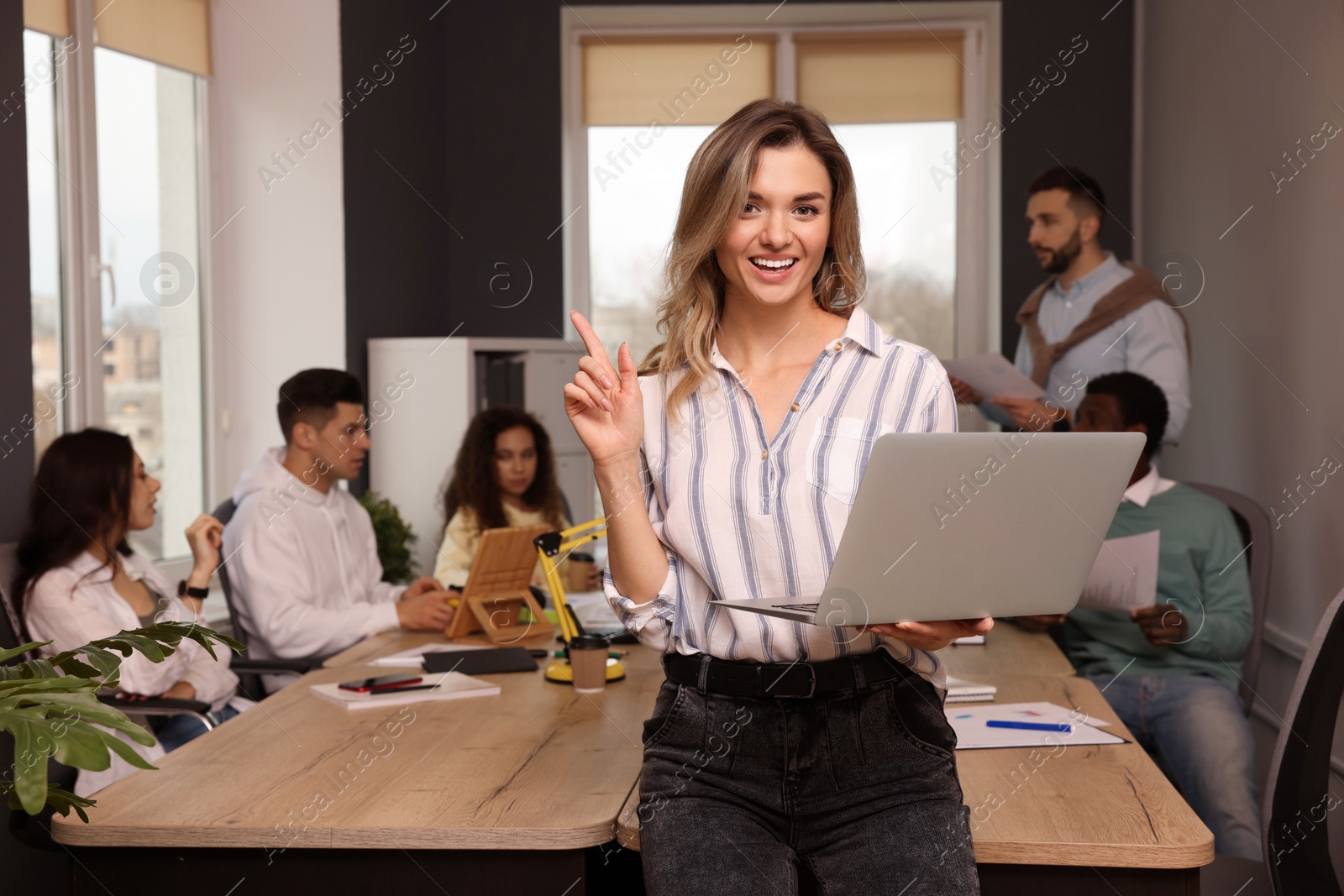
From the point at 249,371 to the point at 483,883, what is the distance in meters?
3.51

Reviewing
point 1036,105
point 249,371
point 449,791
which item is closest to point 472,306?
point 249,371

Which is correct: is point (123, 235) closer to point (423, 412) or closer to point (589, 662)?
point (423, 412)

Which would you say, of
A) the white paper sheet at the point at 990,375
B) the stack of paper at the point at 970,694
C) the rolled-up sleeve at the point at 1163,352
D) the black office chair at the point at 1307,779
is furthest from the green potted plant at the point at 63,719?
the rolled-up sleeve at the point at 1163,352

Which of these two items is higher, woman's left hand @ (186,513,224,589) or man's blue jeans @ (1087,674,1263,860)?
woman's left hand @ (186,513,224,589)

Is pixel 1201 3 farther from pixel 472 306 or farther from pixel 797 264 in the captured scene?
pixel 797 264

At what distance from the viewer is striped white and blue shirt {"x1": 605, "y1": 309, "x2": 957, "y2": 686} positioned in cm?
150

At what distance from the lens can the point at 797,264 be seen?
5.19 feet

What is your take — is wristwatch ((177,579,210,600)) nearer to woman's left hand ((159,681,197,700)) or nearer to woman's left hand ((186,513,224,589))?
woman's left hand ((186,513,224,589))

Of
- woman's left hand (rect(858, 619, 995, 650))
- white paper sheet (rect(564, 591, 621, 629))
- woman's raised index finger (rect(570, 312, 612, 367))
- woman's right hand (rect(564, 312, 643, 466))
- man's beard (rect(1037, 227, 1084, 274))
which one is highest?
man's beard (rect(1037, 227, 1084, 274))

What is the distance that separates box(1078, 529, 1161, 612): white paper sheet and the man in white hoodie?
1.61m

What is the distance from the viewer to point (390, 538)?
435 cm

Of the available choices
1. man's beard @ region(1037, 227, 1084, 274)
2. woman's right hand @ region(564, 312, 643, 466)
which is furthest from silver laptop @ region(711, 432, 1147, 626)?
man's beard @ region(1037, 227, 1084, 274)

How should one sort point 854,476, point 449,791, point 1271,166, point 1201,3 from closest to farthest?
point 854,476 → point 449,791 → point 1271,166 → point 1201,3

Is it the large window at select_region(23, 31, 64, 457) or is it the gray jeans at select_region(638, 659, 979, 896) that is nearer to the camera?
the gray jeans at select_region(638, 659, 979, 896)
